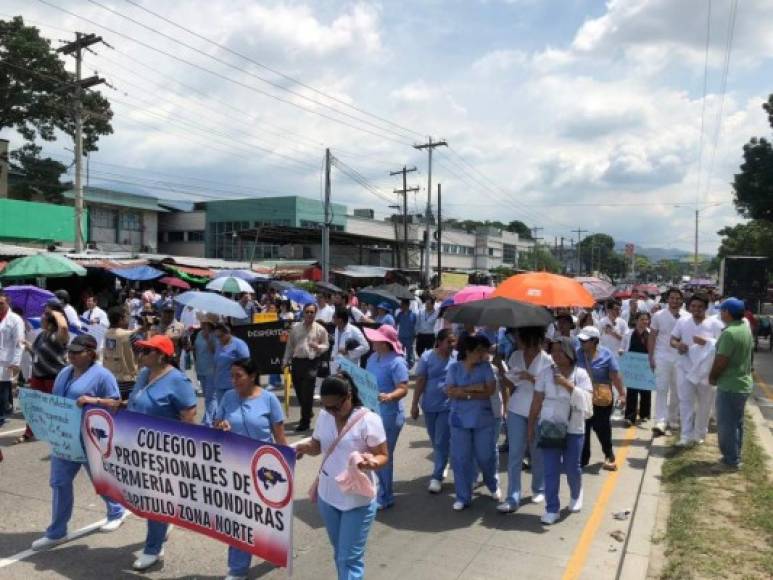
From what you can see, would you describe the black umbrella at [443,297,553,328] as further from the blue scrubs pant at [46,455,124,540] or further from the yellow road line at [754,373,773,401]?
the yellow road line at [754,373,773,401]

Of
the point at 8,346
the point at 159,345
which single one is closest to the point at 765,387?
the point at 159,345

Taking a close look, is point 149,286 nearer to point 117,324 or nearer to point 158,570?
point 117,324

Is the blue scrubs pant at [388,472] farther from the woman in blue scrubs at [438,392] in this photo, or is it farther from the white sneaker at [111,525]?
the white sneaker at [111,525]

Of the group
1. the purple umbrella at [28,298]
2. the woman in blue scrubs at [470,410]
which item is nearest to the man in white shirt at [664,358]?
the woman in blue scrubs at [470,410]

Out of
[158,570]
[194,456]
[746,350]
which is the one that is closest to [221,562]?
[158,570]

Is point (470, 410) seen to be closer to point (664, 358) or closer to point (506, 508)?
point (506, 508)

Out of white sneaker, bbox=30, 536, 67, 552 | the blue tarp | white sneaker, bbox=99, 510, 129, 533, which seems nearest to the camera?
white sneaker, bbox=30, 536, 67, 552

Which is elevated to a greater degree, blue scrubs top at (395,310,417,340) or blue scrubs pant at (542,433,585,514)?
blue scrubs top at (395,310,417,340)

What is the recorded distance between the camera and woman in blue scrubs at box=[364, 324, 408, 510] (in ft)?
20.6

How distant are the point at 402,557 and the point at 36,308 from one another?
9.65 meters

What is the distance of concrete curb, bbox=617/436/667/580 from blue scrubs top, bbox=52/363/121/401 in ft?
13.7

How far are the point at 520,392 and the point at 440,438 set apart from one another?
1037mm

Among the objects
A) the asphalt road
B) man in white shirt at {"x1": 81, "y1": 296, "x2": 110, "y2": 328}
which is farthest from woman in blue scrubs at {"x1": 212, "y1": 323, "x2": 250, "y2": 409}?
man in white shirt at {"x1": 81, "y1": 296, "x2": 110, "y2": 328}

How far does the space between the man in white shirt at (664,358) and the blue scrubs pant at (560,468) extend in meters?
3.65
